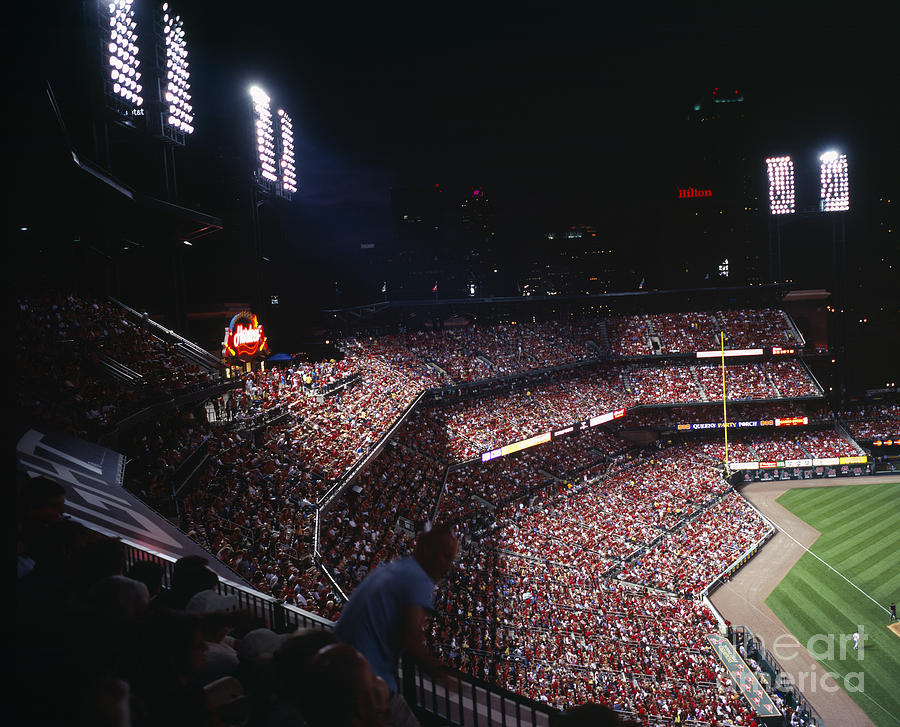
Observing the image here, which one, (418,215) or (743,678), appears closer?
(743,678)

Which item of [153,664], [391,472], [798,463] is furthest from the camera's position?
[798,463]

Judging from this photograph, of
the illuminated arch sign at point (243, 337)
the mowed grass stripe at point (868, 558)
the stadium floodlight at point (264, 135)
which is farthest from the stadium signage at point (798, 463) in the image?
the stadium floodlight at point (264, 135)

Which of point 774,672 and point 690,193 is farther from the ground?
point 690,193

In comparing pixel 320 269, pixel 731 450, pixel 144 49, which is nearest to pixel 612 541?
pixel 731 450

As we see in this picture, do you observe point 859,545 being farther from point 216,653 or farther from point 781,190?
point 781,190

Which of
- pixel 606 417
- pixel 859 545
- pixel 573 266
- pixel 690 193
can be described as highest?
pixel 690 193

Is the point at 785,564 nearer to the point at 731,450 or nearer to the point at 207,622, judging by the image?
the point at 731,450

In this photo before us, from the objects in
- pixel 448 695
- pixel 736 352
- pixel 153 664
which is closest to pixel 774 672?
pixel 448 695

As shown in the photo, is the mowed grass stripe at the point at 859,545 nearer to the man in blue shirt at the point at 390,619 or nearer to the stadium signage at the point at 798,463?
the stadium signage at the point at 798,463
